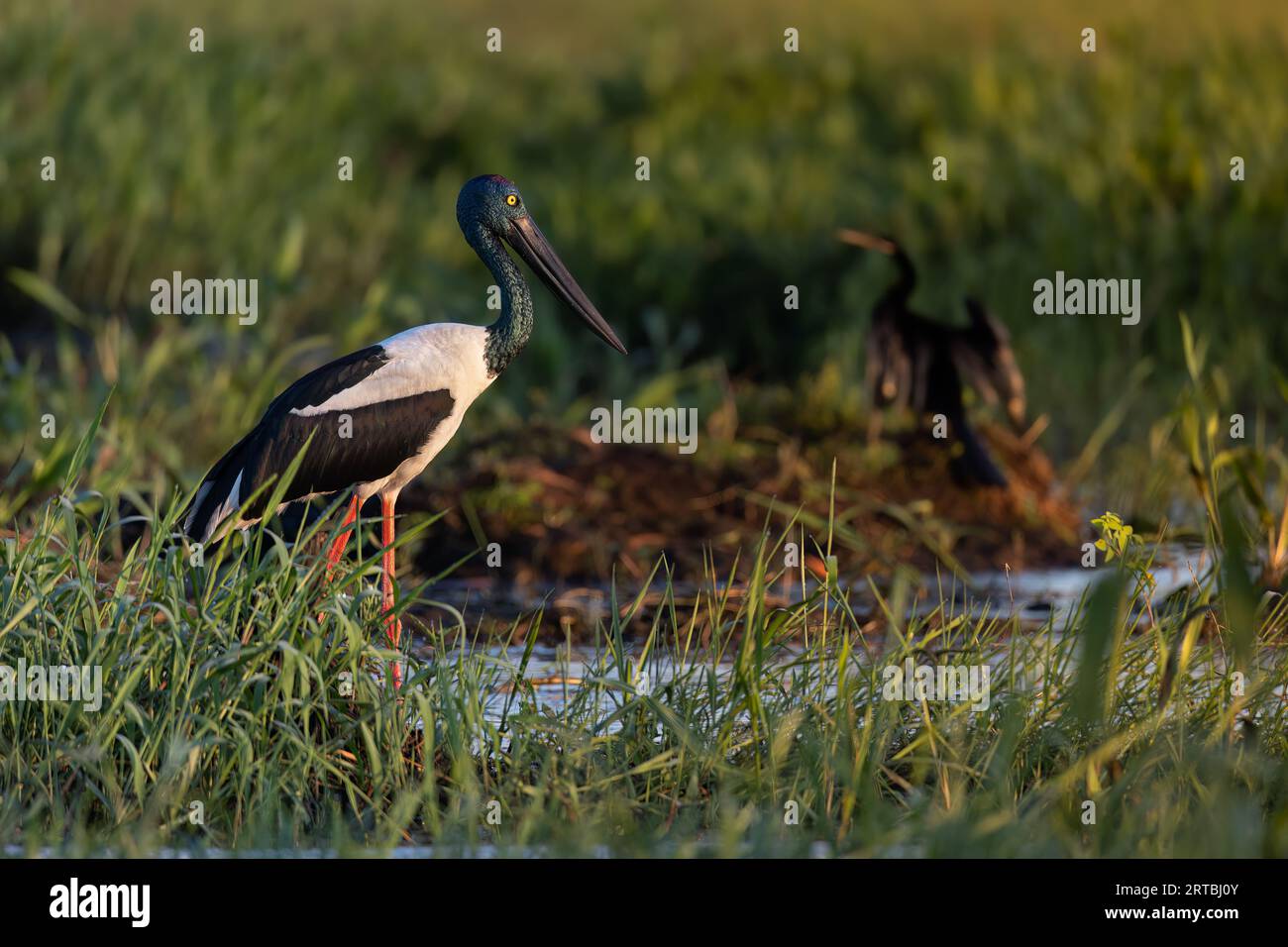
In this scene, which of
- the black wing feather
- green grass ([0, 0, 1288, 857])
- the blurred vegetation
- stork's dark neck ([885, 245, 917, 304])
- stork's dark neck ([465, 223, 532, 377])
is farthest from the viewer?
the blurred vegetation

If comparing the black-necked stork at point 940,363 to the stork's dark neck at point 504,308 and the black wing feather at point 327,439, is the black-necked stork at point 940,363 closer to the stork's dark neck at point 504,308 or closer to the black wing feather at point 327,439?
the stork's dark neck at point 504,308

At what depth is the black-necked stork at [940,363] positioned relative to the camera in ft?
31.8

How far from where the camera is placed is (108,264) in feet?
40.0

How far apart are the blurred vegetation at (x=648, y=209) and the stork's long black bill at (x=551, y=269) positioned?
1678mm

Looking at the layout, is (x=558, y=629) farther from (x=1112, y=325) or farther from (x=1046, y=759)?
(x=1112, y=325)

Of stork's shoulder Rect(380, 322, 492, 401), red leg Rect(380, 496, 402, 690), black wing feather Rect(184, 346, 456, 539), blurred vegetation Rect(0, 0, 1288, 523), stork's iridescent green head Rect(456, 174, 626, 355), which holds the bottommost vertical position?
red leg Rect(380, 496, 402, 690)

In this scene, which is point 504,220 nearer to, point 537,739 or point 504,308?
point 504,308

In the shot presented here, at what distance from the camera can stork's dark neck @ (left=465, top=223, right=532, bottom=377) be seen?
7.27 metres

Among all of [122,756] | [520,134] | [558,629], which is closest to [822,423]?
[558,629]

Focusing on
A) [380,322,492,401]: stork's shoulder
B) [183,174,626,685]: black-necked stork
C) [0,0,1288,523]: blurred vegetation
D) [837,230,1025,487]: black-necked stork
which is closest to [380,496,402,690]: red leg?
[183,174,626,685]: black-necked stork

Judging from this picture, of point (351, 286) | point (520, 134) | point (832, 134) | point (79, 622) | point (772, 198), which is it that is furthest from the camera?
point (520, 134)

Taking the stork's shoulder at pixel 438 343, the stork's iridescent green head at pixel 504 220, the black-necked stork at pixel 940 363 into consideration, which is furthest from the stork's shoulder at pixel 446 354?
the black-necked stork at pixel 940 363

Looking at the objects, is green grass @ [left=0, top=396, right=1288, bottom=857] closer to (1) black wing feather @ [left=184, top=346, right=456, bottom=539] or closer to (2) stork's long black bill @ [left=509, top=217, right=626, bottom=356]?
(1) black wing feather @ [left=184, top=346, right=456, bottom=539]

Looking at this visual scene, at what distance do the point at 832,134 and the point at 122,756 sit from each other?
11.5 metres
